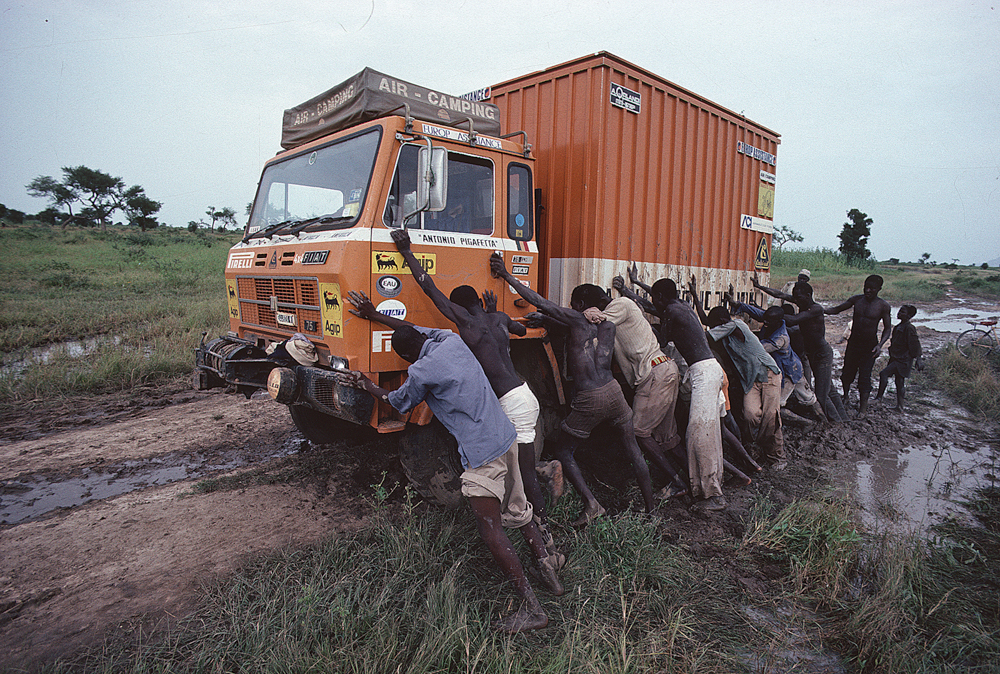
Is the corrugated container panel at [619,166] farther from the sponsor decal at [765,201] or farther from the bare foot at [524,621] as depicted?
the bare foot at [524,621]

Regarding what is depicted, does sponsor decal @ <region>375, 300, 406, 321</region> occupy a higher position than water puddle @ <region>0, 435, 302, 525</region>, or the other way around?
sponsor decal @ <region>375, 300, 406, 321</region>

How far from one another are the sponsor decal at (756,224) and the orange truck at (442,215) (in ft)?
2.95

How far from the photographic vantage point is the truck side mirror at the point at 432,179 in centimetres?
340

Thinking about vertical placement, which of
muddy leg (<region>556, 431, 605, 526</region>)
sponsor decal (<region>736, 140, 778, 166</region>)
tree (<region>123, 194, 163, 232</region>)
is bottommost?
muddy leg (<region>556, 431, 605, 526</region>)

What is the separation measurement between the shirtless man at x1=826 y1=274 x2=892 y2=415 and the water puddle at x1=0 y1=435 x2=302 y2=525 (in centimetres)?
680

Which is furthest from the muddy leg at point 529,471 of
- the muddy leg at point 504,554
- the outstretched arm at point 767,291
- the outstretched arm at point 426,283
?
the outstretched arm at point 767,291

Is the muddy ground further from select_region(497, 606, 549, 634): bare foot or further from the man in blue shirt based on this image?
select_region(497, 606, 549, 634): bare foot

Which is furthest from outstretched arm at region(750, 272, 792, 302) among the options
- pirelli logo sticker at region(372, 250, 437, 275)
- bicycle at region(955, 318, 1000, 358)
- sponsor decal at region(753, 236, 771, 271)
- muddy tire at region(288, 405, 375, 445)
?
bicycle at region(955, 318, 1000, 358)

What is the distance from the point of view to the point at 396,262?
3.61 m

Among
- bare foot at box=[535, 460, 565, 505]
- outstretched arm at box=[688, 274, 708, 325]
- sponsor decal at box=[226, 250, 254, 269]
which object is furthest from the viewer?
outstretched arm at box=[688, 274, 708, 325]

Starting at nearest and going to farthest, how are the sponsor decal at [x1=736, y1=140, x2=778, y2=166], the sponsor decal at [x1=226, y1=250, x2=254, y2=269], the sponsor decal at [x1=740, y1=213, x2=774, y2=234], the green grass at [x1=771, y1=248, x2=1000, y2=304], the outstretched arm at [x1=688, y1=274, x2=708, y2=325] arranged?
the sponsor decal at [x1=226, y1=250, x2=254, y2=269] → the outstretched arm at [x1=688, y1=274, x2=708, y2=325] → the sponsor decal at [x1=736, y1=140, x2=778, y2=166] → the sponsor decal at [x1=740, y1=213, x2=774, y2=234] → the green grass at [x1=771, y1=248, x2=1000, y2=304]

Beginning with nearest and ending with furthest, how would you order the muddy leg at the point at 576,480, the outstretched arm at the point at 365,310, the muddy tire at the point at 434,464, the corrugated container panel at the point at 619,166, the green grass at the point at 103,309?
the outstretched arm at the point at 365,310
the muddy tire at the point at 434,464
the muddy leg at the point at 576,480
the corrugated container panel at the point at 619,166
the green grass at the point at 103,309

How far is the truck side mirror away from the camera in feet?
11.1

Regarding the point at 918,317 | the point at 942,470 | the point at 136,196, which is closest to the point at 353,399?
the point at 942,470
